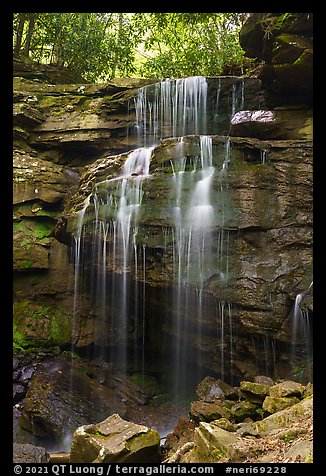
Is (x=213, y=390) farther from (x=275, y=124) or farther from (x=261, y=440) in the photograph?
(x=275, y=124)

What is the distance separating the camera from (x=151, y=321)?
11.1 m

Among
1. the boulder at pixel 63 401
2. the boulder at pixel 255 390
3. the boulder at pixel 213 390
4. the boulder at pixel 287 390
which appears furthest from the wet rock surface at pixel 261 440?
the boulder at pixel 63 401

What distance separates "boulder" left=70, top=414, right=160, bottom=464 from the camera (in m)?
5.53

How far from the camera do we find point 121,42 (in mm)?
18984

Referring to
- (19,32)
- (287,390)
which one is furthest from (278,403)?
(19,32)

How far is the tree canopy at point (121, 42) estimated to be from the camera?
57.7ft

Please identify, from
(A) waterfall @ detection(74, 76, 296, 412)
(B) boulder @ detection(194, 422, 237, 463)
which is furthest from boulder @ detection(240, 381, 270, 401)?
(B) boulder @ detection(194, 422, 237, 463)

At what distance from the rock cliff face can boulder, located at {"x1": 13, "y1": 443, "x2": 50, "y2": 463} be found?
435cm

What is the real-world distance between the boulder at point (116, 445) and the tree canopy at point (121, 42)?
15.7 m

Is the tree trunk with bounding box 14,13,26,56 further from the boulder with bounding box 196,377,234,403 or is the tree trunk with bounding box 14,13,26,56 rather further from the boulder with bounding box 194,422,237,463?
the boulder with bounding box 194,422,237,463

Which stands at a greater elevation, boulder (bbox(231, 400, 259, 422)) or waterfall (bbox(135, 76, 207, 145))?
waterfall (bbox(135, 76, 207, 145))

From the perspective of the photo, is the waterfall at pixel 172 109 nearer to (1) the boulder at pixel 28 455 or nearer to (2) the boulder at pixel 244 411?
(2) the boulder at pixel 244 411
